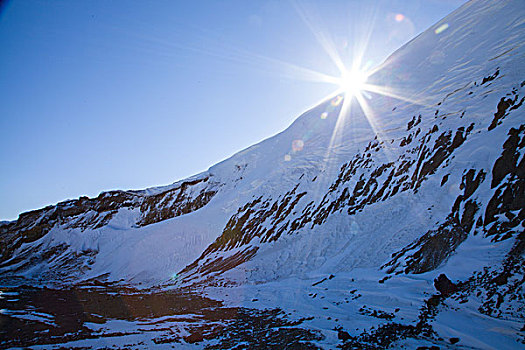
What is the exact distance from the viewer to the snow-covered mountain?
40.5ft

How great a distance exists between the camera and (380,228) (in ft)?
75.8

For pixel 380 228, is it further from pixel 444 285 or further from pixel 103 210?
pixel 103 210

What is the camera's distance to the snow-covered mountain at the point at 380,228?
12.3 m

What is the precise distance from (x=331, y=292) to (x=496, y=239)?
Result: 30.2 feet

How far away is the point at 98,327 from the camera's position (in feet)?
55.1

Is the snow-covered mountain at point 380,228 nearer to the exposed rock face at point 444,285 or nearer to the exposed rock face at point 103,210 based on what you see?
the exposed rock face at point 444,285

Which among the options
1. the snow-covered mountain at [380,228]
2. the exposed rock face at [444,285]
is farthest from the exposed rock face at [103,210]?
the exposed rock face at [444,285]

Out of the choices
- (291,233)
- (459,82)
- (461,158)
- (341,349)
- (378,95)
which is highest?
(378,95)

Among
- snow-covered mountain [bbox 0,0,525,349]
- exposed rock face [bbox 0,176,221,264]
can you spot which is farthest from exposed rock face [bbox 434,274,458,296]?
exposed rock face [bbox 0,176,221,264]

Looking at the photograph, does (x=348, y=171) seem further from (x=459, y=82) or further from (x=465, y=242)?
(x=465, y=242)

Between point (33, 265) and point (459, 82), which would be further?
point (33, 265)

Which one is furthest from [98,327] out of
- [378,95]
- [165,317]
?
[378,95]

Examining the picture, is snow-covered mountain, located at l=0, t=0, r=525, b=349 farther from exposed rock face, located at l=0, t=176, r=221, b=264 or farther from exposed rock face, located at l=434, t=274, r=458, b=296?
exposed rock face, located at l=0, t=176, r=221, b=264

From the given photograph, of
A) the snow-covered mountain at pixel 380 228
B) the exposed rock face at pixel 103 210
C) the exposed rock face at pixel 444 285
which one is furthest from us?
the exposed rock face at pixel 103 210
